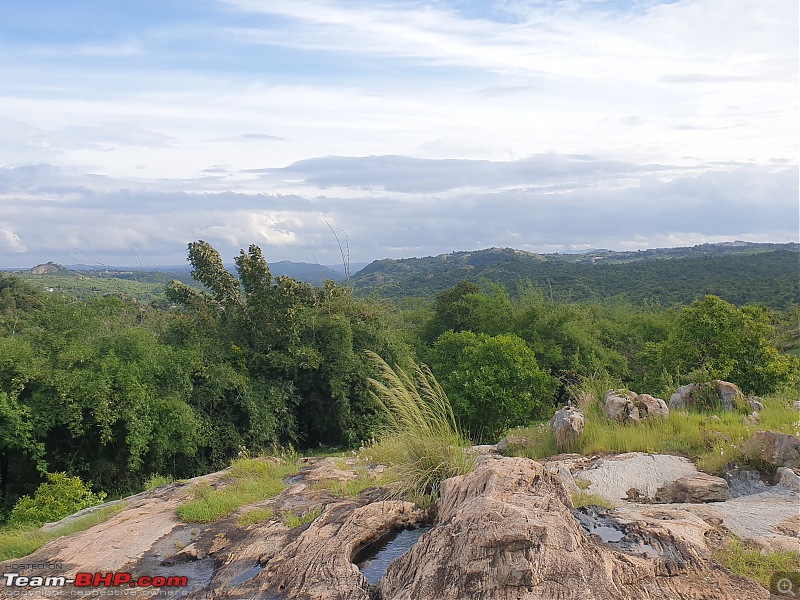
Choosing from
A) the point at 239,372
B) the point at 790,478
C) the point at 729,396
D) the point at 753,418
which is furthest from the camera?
the point at 239,372

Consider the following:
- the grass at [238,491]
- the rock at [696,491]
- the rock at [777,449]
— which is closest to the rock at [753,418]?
the rock at [777,449]

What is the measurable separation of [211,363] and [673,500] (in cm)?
1422

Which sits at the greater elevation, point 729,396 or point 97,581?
point 729,396

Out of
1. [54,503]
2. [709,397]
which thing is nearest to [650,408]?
[709,397]

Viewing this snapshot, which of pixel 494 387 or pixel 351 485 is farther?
pixel 494 387

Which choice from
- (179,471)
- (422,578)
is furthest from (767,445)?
(179,471)

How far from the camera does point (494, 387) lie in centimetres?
1566

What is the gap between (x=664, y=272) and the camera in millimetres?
70250

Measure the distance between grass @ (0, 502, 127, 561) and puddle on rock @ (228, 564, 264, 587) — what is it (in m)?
3.18

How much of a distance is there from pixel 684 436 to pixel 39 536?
8.27 meters

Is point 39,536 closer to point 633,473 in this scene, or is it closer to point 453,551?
point 453,551

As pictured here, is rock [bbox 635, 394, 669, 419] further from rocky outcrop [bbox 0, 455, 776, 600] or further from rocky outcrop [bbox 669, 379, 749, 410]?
rocky outcrop [bbox 0, 455, 776, 600]

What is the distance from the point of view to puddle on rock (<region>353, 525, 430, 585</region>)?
14.9 feet

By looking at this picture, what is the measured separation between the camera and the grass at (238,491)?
636 centimetres
